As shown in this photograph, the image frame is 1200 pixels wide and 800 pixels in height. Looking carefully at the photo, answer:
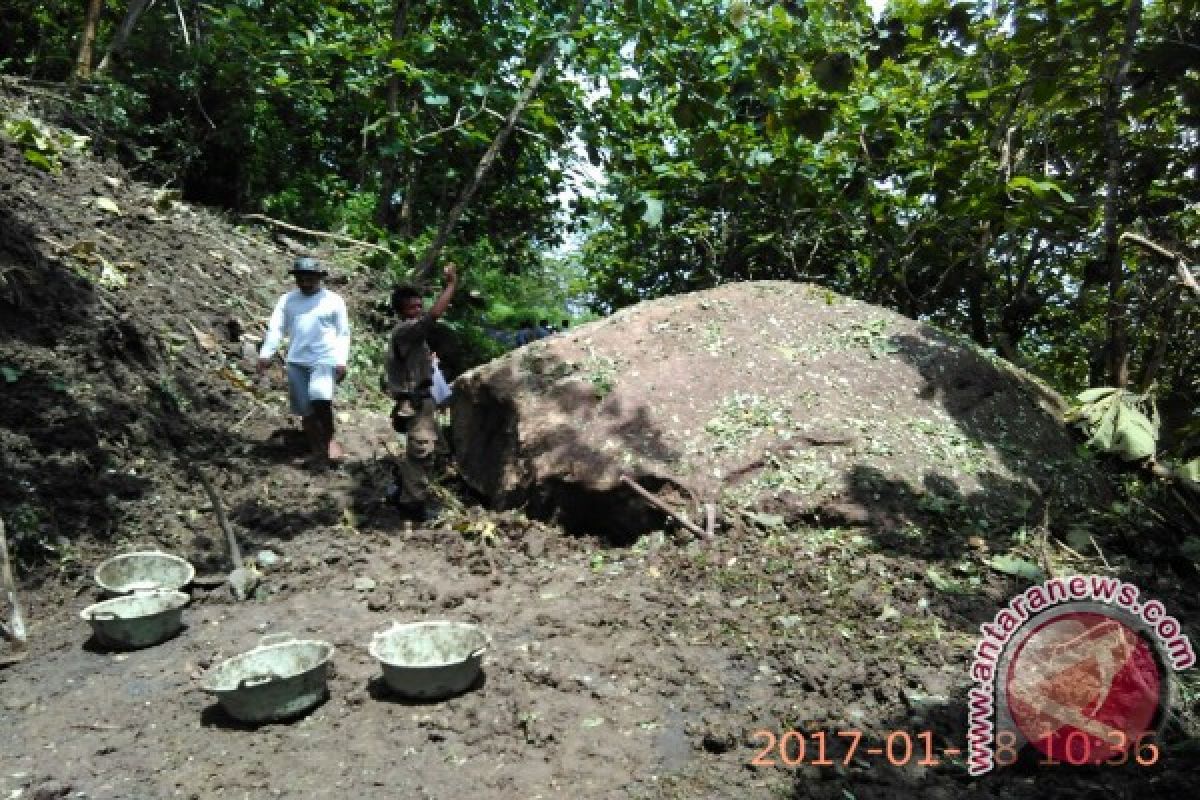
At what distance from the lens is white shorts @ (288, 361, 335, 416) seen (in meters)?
6.05

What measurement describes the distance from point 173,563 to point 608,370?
9.82 feet

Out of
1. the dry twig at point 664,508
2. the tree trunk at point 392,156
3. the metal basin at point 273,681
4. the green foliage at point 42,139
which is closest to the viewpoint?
the metal basin at point 273,681

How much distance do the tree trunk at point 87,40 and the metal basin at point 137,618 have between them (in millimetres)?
7035

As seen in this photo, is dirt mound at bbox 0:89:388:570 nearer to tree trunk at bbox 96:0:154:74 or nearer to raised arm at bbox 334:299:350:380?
raised arm at bbox 334:299:350:380

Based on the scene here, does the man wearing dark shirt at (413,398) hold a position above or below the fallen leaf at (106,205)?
below

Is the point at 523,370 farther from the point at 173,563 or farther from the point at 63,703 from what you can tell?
the point at 63,703

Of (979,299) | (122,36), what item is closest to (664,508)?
(979,299)

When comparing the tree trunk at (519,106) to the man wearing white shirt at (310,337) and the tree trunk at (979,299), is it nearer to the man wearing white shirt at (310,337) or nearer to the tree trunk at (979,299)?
the man wearing white shirt at (310,337)

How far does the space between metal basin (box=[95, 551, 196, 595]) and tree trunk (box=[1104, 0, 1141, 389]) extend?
5.08 meters

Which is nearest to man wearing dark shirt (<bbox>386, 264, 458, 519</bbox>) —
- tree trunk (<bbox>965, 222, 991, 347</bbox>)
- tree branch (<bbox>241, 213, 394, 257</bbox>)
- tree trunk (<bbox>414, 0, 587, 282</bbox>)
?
tree trunk (<bbox>414, 0, 587, 282</bbox>)

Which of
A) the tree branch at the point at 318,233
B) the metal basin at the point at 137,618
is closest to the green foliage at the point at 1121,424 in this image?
the metal basin at the point at 137,618

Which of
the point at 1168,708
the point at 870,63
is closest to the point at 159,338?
the point at 870,63

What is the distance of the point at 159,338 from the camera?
6.51 metres

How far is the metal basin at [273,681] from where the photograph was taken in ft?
10.2
